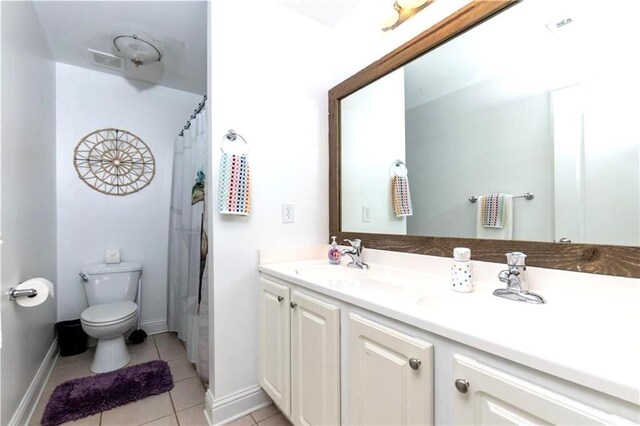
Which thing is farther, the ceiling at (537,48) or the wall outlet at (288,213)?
the wall outlet at (288,213)

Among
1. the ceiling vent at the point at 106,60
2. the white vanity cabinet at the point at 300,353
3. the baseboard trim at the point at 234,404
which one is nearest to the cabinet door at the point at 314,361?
the white vanity cabinet at the point at 300,353

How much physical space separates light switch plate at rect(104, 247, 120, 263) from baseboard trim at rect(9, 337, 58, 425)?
0.69 metres

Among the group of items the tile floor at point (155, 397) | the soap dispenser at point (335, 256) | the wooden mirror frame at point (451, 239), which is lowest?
the tile floor at point (155, 397)

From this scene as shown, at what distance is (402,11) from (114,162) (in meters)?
2.60

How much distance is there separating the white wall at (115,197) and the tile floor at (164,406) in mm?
554

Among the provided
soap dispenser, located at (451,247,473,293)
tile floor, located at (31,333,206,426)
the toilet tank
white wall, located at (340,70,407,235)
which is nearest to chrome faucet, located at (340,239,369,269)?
white wall, located at (340,70,407,235)

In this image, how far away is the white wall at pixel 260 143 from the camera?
1.48 metres

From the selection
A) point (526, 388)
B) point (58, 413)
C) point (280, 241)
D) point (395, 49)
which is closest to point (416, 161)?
point (395, 49)

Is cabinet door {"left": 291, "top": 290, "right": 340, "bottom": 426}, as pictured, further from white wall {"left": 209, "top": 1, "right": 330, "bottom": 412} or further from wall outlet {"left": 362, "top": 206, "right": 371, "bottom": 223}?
wall outlet {"left": 362, "top": 206, "right": 371, "bottom": 223}

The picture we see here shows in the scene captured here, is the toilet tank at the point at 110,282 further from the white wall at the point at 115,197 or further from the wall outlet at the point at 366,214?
the wall outlet at the point at 366,214

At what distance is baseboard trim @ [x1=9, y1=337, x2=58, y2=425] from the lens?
1.38 metres

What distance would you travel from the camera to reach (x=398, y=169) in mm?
1503

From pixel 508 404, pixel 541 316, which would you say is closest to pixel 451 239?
pixel 541 316

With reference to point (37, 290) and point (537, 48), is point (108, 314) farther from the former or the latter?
point (537, 48)
